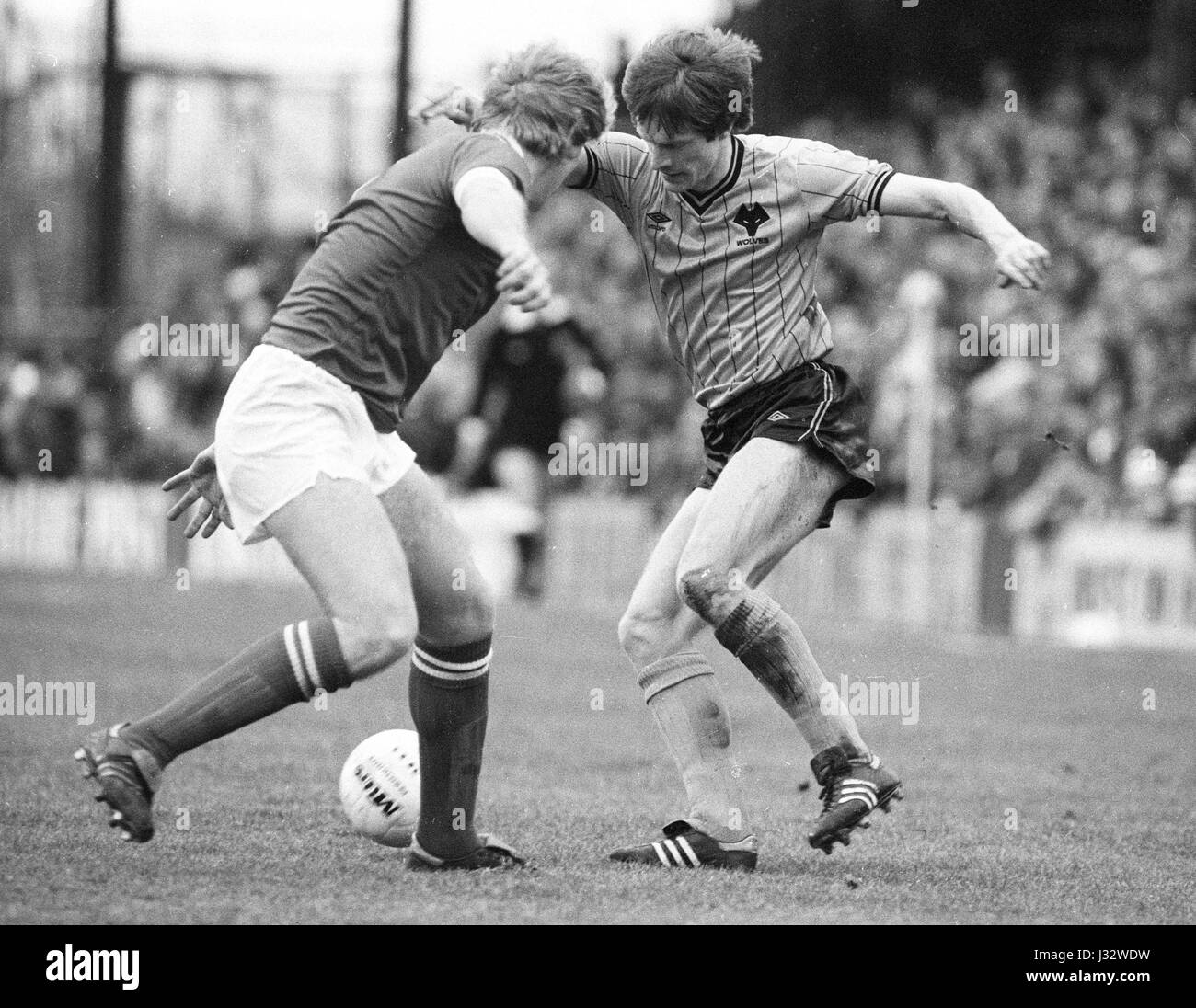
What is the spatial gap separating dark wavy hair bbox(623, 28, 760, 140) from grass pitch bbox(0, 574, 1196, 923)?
2.02m

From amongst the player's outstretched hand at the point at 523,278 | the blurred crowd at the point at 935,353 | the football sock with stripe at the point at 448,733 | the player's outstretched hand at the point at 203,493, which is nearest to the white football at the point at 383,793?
the football sock with stripe at the point at 448,733

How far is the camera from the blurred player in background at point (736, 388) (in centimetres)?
538

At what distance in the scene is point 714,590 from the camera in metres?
5.38

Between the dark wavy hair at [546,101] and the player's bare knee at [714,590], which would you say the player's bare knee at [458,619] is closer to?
the player's bare knee at [714,590]

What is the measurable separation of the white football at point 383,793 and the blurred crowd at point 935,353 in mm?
9422

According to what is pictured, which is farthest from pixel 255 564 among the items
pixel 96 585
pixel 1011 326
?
pixel 1011 326

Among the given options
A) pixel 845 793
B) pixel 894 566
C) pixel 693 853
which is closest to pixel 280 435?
pixel 693 853

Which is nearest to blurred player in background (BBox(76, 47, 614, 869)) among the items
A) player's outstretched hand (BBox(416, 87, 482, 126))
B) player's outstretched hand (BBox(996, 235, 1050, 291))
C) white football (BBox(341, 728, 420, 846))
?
player's outstretched hand (BBox(416, 87, 482, 126))

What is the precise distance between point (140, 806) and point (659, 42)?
8.07 ft

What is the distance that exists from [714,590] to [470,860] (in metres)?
0.98

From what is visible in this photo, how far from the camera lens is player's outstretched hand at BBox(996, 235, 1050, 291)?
507cm

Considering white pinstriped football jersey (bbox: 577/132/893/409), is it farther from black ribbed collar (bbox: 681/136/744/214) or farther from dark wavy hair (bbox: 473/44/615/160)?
dark wavy hair (bbox: 473/44/615/160)

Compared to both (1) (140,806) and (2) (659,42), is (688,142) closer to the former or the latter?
(2) (659,42)

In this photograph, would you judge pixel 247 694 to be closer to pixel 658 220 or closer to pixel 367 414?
pixel 367 414
